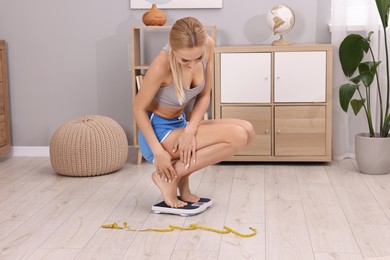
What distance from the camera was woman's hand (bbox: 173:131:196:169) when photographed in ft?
8.96

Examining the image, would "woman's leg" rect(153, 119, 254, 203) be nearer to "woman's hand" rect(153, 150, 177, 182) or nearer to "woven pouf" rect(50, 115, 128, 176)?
"woman's hand" rect(153, 150, 177, 182)

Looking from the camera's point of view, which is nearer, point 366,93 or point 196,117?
point 196,117

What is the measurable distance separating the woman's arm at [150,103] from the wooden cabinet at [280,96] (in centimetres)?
114

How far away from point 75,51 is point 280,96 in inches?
51.7

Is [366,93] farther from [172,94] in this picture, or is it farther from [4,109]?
[4,109]

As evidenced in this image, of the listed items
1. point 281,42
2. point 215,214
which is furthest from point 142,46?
point 215,214

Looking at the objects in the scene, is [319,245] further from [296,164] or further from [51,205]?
[296,164]

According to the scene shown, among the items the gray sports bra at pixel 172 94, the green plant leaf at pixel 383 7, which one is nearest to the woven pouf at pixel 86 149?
the gray sports bra at pixel 172 94

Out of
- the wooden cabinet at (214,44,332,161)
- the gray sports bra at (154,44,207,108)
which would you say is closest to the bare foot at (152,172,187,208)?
the gray sports bra at (154,44,207,108)

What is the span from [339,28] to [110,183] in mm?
1573

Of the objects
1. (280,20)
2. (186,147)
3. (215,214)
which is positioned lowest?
(215,214)

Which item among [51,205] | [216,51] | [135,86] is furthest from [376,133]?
[51,205]

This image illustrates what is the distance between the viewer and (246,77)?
150 inches

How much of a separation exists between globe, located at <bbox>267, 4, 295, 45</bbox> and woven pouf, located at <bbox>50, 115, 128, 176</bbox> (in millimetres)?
1061
